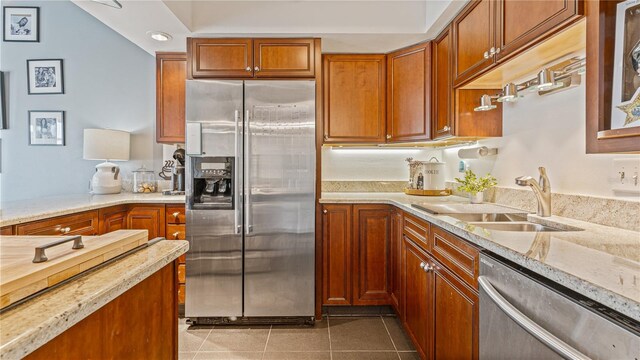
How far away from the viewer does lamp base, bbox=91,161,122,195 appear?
2.79 m

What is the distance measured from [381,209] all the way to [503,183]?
0.86m

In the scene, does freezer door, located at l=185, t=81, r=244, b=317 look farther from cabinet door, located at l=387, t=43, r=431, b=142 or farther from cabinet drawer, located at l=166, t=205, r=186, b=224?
cabinet door, located at l=387, t=43, r=431, b=142

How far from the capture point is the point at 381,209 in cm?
244

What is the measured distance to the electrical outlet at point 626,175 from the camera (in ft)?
3.87

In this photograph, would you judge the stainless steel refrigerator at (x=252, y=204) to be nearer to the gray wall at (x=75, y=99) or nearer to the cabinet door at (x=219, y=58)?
the cabinet door at (x=219, y=58)

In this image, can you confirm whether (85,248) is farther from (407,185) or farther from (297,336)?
(407,185)

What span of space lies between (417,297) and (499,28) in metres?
1.52

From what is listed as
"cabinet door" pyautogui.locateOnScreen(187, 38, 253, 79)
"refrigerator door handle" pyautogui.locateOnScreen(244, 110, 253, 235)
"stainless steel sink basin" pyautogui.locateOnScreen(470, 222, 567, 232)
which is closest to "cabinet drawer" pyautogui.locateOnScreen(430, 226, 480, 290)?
"stainless steel sink basin" pyautogui.locateOnScreen(470, 222, 567, 232)

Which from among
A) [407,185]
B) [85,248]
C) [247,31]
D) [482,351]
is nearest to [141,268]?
[85,248]

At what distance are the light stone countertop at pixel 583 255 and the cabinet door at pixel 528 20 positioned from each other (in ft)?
2.58

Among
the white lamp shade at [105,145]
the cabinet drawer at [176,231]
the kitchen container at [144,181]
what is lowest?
the cabinet drawer at [176,231]

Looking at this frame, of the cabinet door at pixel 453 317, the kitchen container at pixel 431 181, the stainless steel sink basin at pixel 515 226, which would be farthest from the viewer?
the kitchen container at pixel 431 181

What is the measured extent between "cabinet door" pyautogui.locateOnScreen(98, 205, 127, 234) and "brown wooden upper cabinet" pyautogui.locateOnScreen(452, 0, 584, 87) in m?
2.63

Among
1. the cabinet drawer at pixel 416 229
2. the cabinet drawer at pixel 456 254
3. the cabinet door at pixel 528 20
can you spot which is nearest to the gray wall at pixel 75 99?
the cabinet drawer at pixel 416 229
